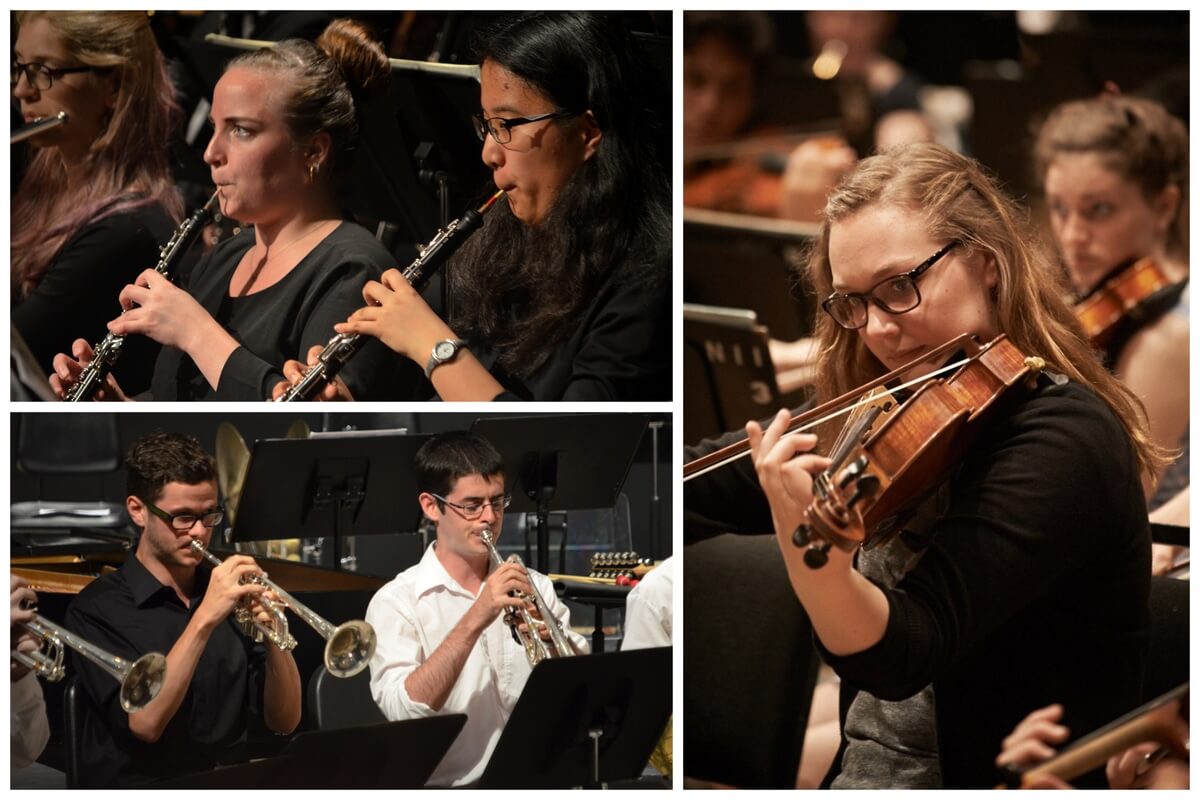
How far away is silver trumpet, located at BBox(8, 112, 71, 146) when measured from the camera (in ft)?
10.1

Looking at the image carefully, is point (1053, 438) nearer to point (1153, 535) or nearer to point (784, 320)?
point (1153, 535)

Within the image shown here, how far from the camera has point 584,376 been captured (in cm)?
302

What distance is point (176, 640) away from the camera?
3.01 metres

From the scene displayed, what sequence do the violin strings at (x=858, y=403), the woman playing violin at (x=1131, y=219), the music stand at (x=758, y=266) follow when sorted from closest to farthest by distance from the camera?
the violin strings at (x=858, y=403), the woman playing violin at (x=1131, y=219), the music stand at (x=758, y=266)

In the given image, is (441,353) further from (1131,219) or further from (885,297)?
(1131,219)

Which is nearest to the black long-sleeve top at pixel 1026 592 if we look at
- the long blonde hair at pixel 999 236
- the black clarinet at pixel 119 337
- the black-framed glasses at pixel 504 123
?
the long blonde hair at pixel 999 236

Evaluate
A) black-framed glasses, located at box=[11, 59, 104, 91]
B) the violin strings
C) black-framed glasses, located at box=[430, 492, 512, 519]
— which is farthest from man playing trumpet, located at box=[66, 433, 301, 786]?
the violin strings

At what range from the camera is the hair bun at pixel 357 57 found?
300cm

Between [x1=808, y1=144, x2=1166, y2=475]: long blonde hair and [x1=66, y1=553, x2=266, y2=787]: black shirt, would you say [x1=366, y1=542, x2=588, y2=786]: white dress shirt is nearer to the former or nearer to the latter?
[x1=66, y1=553, x2=266, y2=787]: black shirt

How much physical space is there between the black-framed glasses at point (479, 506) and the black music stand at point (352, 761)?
1.40 feet

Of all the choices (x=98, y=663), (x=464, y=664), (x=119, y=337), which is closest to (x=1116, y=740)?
(x=464, y=664)

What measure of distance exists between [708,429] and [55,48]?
5.44ft

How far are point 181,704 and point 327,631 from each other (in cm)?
35

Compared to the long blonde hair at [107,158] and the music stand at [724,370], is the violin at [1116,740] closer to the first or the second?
the music stand at [724,370]
